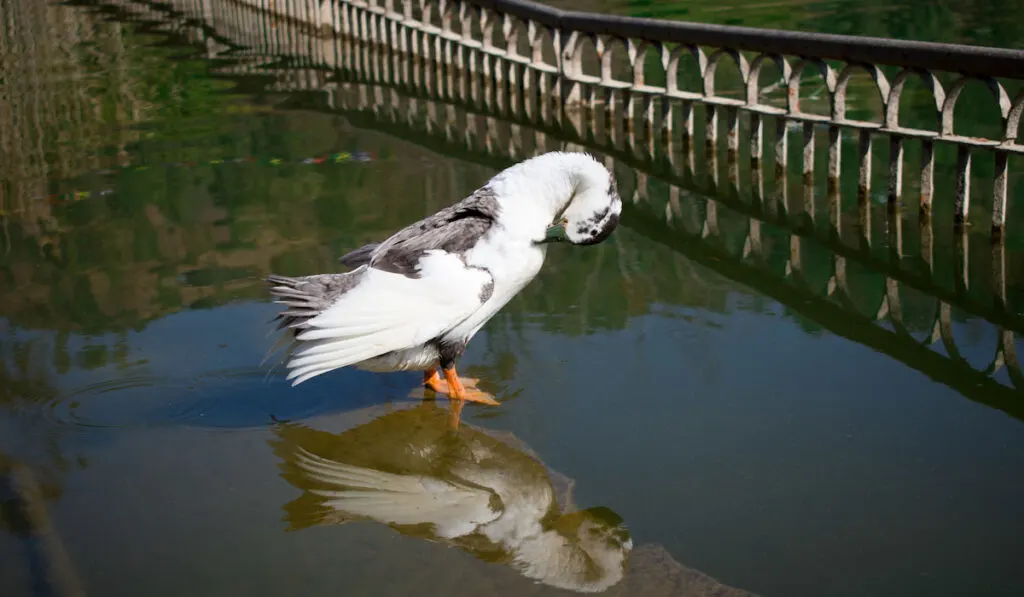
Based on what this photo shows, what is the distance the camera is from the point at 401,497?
4902 millimetres

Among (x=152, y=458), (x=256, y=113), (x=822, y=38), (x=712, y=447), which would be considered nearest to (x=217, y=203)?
(x=256, y=113)

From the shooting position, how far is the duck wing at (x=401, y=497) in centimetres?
469

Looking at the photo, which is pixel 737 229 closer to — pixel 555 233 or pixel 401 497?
pixel 555 233

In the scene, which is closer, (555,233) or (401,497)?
(401,497)

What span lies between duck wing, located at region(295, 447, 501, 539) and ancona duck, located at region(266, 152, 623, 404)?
466 mm

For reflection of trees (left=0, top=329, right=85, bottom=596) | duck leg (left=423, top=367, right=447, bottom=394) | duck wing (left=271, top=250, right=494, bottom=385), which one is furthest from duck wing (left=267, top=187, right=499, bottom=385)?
reflection of trees (left=0, top=329, right=85, bottom=596)

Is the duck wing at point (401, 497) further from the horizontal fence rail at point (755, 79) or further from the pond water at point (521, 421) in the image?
the horizontal fence rail at point (755, 79)

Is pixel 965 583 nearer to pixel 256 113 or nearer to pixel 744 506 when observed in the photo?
pixel 744 506

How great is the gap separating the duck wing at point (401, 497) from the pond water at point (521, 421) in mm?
65

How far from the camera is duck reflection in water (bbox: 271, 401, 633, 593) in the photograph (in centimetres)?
438

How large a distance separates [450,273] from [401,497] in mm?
1016

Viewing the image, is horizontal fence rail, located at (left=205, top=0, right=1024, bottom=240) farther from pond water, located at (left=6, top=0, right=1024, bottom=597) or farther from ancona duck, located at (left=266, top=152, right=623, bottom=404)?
ancona duck, located at (left=266, top=152, right=623, bottom=404)

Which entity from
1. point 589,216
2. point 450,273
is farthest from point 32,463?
point 589,216

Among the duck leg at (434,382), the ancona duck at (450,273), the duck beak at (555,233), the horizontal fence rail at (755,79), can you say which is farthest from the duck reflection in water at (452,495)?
the horizontal fence rail at (755,79)
